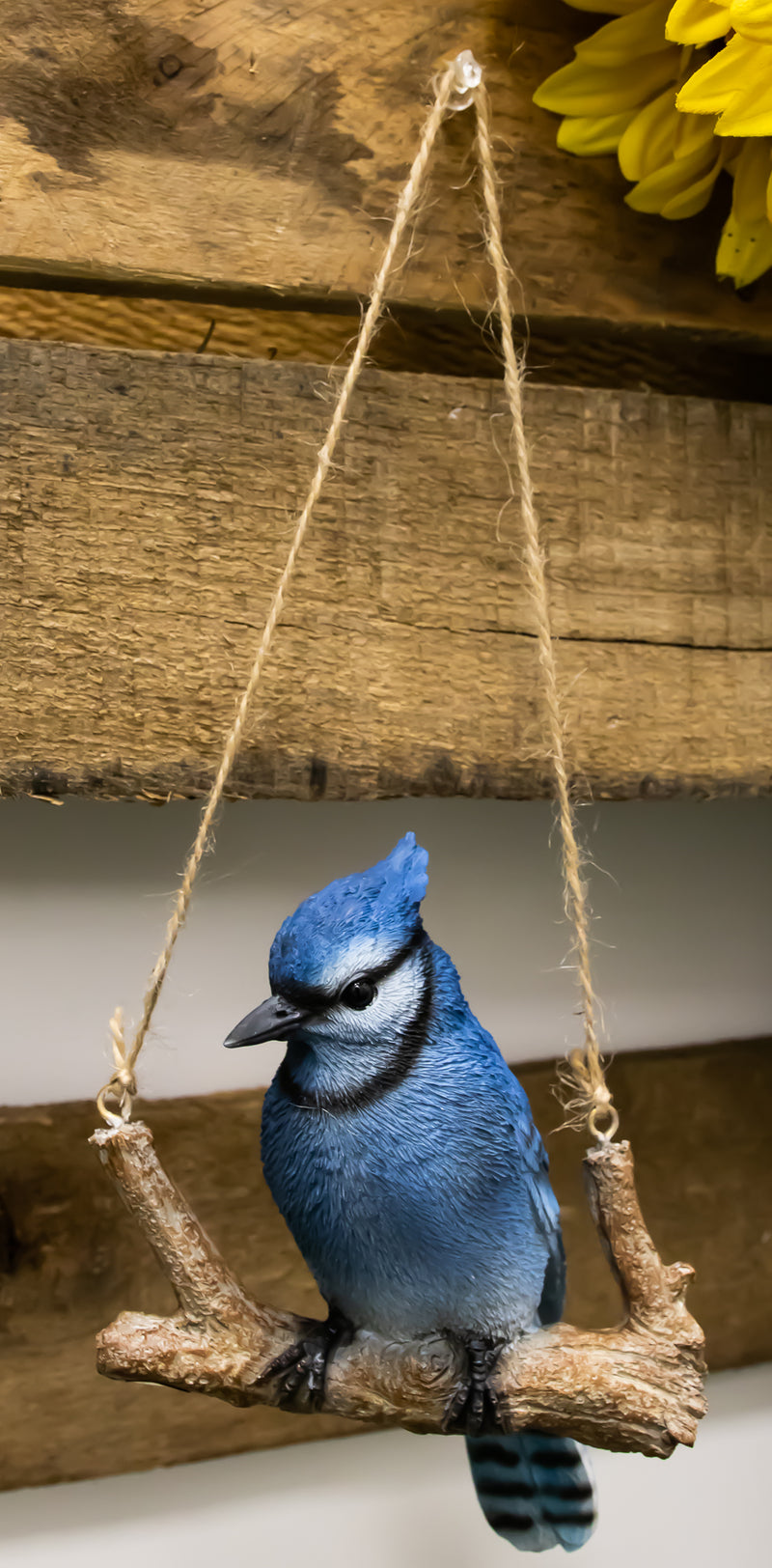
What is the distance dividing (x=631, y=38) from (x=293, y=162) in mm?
213

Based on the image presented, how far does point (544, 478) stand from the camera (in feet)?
2.46

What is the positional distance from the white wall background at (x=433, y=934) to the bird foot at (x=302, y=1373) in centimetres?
28

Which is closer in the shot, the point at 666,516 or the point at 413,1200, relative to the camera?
the point at 413,1200

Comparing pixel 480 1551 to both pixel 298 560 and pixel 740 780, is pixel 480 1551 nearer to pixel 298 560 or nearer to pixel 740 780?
pixel 740 780

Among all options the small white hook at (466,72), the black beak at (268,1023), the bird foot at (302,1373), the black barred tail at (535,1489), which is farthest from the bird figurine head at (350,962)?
the small white hook at (466,72)

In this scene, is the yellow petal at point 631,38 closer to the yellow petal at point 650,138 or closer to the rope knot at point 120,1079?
the yellow petal at point 650,138

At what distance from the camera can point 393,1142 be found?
1.64 feet

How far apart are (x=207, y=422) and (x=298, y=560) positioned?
0.34ft

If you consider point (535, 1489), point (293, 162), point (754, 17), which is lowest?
point (535, 1489)

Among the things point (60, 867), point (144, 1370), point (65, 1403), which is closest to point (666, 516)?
point (60, 867)

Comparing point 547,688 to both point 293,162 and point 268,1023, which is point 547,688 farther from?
point 293,162

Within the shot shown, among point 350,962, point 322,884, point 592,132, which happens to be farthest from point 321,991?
point 592,132

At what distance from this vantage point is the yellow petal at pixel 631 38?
2.09 ft

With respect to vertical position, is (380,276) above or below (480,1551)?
above
